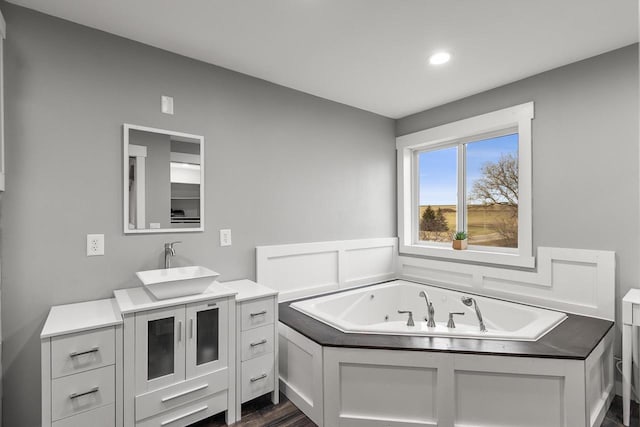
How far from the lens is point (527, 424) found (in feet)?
5.58

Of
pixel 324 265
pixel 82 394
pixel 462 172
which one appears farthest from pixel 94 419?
pixel 462 172

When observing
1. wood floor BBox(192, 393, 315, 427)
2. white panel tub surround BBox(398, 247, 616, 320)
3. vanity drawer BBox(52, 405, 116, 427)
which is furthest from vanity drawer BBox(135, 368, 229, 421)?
white panel tub surround BBox(398, 247, 616, 320)

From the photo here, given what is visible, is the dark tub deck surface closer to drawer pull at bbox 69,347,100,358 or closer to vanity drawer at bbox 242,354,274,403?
vanity drawer at bbox 242,354,274,403

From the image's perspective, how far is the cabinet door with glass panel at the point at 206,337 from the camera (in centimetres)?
181

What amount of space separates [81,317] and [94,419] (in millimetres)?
484

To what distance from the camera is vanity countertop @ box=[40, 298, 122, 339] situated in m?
1.48

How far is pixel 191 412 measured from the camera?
181cm

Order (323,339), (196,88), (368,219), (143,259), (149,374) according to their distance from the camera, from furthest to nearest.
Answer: (368,219), (196,88), (143,259), (323,339), (149,374)

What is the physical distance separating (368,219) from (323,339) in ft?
5.75

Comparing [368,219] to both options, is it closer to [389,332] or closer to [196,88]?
[389,332]

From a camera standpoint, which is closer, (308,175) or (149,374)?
(149,374)

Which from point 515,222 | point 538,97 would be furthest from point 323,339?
point 538,97

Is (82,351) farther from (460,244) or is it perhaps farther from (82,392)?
(460,244)

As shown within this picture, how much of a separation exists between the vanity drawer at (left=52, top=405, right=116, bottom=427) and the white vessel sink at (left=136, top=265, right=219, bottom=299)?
562 mm
